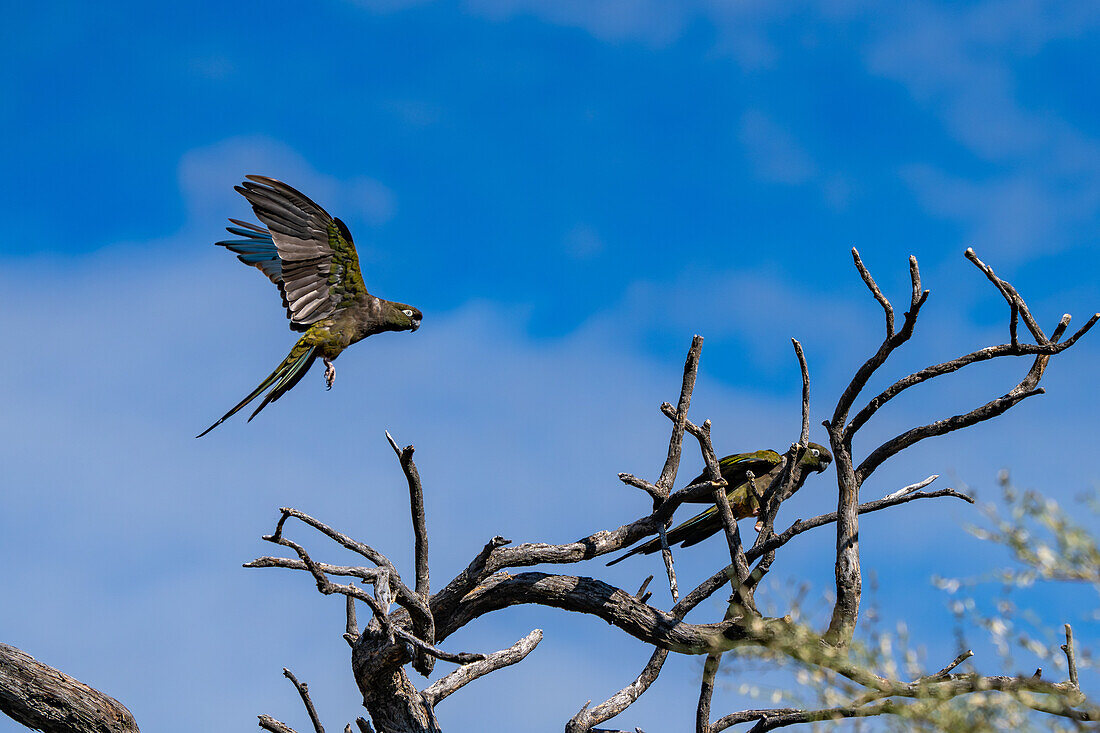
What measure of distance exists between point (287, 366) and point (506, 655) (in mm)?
2608

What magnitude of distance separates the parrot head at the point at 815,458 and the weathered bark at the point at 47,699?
4645 mm

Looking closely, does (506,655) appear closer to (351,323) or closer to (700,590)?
(700,590)

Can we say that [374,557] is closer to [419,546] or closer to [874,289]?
[419,546]

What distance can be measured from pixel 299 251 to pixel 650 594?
3494 mm

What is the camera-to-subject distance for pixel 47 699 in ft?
15.0

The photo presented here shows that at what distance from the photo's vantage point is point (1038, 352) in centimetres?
500

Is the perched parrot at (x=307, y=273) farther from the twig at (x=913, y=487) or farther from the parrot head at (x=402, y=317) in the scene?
the twig at (x=913, y=487)

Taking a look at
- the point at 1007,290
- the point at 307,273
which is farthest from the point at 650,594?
the point at 307,273

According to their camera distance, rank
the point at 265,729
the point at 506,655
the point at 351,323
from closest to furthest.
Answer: the point at 265,729, the point at 506,655, the point at 351,323

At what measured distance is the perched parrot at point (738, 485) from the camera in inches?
238

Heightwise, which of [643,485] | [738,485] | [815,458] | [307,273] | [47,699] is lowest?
[47,699]

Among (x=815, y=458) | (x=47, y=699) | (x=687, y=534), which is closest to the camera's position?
(x=47, y=699)

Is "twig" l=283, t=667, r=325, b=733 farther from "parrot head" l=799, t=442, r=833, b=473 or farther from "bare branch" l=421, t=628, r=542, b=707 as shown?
"parrot head" l=799, t=442, r=833, b=473

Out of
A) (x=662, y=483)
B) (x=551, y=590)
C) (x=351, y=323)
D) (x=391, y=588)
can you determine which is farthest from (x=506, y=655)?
(x=351, y=323)
